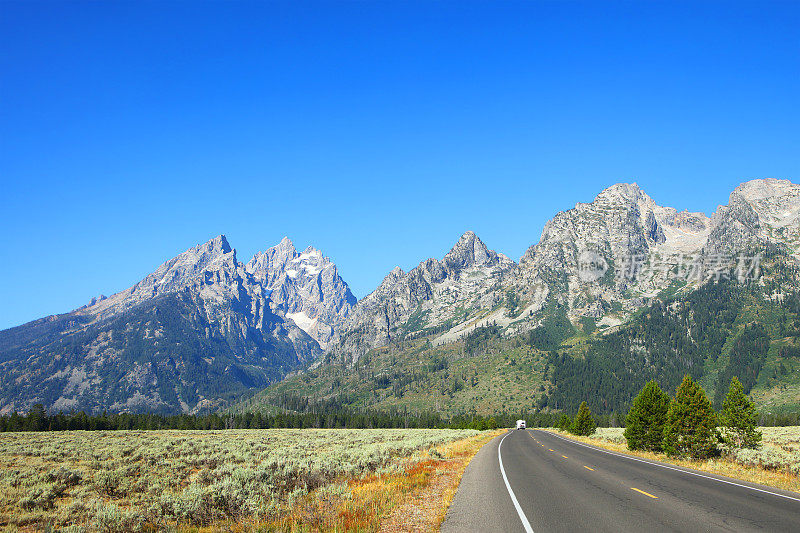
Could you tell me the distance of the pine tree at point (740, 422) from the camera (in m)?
30.4

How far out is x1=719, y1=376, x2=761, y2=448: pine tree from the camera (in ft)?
99.6

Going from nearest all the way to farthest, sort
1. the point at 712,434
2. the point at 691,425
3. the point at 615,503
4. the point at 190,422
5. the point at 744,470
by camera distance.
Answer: the point at 615,503 → the point at 744,470 → the point at 712,434 → the point at 691,425 → the point at 190,422

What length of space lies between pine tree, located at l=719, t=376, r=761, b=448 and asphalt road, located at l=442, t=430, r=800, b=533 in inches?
407

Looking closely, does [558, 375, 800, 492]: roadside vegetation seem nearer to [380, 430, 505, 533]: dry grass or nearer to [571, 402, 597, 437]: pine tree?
[380, 430, 505, 533]: dry grass

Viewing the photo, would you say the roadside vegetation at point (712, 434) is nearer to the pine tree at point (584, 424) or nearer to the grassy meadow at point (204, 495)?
the grassy meadow at point (204, 495)

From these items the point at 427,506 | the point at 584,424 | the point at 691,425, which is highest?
the point at 427,506

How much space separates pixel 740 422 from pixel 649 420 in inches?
299

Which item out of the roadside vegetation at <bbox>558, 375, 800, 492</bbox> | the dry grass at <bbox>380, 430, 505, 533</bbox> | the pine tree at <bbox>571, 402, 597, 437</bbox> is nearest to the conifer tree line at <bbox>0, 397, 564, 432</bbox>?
the pine tree at <bbox>571, 402, 597, 437</bbox>

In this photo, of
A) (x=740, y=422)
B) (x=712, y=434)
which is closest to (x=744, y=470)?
(x=712, y=434)

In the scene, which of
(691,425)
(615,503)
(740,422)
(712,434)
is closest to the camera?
(615,503)

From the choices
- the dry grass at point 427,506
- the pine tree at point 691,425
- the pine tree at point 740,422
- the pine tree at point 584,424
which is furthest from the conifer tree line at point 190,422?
the dry grass at point 427,506

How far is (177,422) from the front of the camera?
126375mm

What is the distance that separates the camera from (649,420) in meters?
37.3

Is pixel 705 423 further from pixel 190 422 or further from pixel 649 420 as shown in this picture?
pixel 190 422
